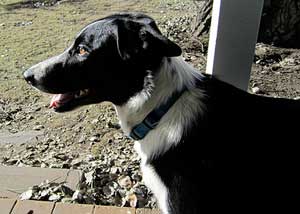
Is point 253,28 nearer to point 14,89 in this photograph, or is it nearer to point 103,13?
point 14,89

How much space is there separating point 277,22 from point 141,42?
2789mm

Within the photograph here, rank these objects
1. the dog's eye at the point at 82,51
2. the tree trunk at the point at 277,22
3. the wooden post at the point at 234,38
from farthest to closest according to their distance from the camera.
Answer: the tree trunk at the point at 277,22 → the wooden post at the point at 234,38 → the dog's eye at the point at 82,51

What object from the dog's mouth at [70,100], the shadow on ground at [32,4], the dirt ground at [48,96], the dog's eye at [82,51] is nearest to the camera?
the dog's eye at [82,51]

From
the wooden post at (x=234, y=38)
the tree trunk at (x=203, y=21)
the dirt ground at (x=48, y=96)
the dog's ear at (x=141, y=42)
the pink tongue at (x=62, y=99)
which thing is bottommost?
the dirt ground at (x=48, y=96)

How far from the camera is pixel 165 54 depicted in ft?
6.32

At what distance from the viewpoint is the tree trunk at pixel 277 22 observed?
4.34 metres

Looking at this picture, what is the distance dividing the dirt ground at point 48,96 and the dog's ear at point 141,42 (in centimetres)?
124

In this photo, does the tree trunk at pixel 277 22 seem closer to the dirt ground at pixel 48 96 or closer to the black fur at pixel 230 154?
the dirt ground at pixel 48 96

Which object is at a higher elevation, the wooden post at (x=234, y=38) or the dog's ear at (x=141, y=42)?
the dog's ear at (x=141, y=42)

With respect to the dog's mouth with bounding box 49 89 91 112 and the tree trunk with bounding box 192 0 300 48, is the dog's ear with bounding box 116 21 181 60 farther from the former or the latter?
the tree trunk with bounding box 192 0 300 48

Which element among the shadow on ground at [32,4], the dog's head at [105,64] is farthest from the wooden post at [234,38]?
the shadow on ground at [32,4]

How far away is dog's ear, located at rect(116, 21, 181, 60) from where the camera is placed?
1.92m

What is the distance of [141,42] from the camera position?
2025 millimetres

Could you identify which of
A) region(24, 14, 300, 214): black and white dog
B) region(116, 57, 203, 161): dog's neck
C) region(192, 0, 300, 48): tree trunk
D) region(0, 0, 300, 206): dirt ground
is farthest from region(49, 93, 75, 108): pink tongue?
region(192, 0, 300, 48): tree trunk
